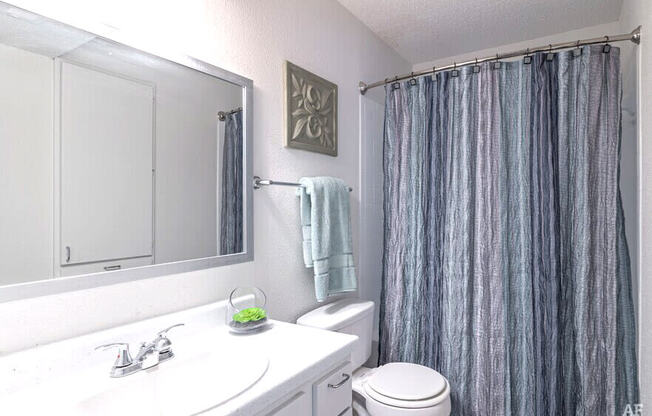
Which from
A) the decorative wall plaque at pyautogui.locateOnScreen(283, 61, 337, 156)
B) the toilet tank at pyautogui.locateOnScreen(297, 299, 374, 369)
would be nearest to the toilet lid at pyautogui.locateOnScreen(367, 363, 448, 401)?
the toilet tank at pyautogui.locateOnScreen(297, 299, 374, 369)

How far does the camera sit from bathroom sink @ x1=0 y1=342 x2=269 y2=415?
2.63 ft

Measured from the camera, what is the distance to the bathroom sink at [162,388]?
Answer: 31.6 inches

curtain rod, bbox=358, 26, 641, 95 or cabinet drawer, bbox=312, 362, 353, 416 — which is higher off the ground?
curtain rod, bbox=358, 26, 641, 95

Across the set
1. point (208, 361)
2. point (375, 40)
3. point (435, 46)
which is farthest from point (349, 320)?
point (435, 46)

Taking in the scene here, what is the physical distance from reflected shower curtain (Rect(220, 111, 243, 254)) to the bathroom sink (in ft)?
1.32

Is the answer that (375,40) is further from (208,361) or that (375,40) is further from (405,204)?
(208,361)

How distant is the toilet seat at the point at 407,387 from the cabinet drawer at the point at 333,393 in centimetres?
41

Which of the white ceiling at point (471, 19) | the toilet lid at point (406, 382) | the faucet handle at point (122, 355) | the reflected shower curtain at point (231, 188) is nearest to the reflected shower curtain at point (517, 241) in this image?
the toilet lid at point (406, 382)

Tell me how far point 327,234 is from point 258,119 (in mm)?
597

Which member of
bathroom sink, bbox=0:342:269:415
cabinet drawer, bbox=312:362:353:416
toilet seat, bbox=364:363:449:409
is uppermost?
bathroom sink, bbox=0:342:269:415

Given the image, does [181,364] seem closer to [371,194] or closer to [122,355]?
[122,355]

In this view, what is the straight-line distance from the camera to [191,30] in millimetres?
1258

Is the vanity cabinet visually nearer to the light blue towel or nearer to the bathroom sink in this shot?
the bathroom sink

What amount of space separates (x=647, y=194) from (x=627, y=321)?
23.3 inches
